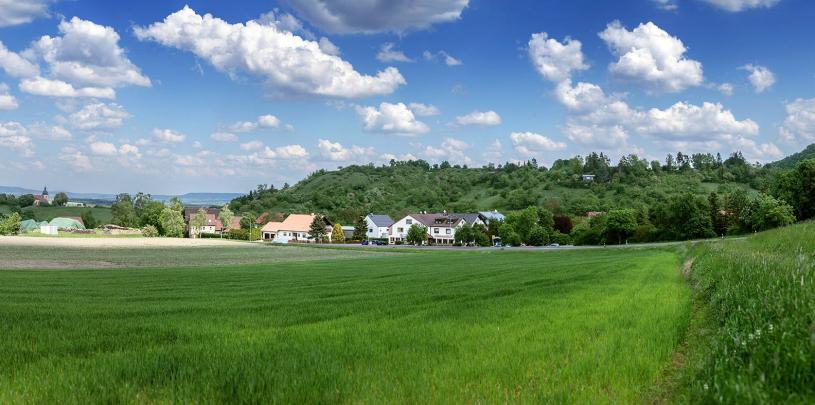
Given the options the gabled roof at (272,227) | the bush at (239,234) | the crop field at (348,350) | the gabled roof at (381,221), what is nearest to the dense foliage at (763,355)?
the crop field at (348,350)

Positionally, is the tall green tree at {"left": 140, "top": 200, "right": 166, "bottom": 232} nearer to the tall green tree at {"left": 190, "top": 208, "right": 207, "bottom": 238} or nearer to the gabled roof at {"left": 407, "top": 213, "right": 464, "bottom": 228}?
the tall green tree at {"left": 190, "top": 208, "right": 207, "bottom": 238}

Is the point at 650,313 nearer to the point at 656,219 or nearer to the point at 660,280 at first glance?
the point at 660,280

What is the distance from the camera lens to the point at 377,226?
170 m

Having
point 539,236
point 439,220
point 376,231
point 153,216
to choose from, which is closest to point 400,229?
point 376,231

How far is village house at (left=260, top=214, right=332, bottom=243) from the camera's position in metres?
165

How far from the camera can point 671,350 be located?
32.0 ft

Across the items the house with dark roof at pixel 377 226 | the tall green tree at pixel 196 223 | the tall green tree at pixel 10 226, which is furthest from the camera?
the tall green tree at pixel 196 223

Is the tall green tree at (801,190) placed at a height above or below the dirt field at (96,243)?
above

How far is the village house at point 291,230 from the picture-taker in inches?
6481

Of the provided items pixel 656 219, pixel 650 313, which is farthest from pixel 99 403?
pixel 656 219

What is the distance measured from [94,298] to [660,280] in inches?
967

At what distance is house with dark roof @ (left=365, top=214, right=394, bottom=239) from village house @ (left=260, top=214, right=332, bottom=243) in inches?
511

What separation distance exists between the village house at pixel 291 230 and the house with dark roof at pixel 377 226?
13.0 m

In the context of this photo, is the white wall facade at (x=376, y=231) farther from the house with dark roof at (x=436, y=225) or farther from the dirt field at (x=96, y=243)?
the dirt field at (x=96, y=243)
